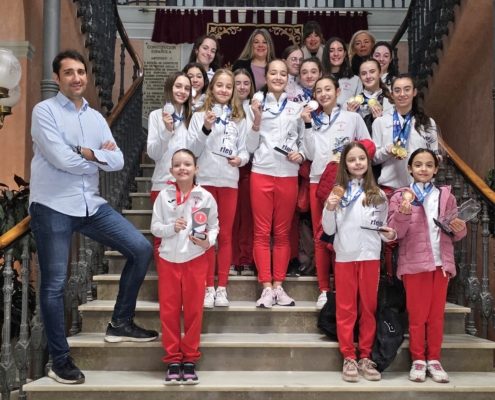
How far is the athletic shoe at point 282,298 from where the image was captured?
3.78 metres

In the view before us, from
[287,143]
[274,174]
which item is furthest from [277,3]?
[274,174]

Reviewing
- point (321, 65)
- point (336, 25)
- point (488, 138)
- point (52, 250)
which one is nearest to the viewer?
point (52, 250)

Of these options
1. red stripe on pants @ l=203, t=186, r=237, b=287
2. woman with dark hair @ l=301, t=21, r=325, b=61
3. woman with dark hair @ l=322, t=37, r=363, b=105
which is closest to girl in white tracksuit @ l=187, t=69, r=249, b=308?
red stripe on pants @ l=203, t=186, r=237, b=287

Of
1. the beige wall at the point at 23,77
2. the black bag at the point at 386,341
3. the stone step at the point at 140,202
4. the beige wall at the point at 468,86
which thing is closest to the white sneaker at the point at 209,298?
the black bag at the point at 386,341

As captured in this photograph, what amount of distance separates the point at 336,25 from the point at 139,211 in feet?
16.1

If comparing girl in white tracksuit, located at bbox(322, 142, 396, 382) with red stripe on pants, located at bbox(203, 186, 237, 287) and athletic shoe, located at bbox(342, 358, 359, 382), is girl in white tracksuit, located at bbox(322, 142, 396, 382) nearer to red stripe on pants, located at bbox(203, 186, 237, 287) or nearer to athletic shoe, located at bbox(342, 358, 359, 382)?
athletic shoe, located at bbox(342, 358, 359, 382)

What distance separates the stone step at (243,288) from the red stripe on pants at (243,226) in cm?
25

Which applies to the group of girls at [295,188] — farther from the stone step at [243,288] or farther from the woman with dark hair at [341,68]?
the stone step at [243,288]

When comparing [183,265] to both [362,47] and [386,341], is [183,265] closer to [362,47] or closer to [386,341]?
[386,341]

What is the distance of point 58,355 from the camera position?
3.06 m

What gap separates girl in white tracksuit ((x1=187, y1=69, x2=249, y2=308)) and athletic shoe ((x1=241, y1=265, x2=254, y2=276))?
1.09 feet

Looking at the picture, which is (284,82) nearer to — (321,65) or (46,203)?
(321,65)

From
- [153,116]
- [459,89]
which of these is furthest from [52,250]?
[459,89]

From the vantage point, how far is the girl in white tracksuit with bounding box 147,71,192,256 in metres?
3.79
